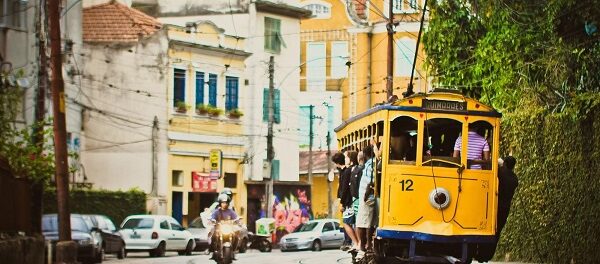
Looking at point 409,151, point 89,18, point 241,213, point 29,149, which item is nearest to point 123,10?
point 89,18

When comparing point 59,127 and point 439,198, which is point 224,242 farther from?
point 439,198

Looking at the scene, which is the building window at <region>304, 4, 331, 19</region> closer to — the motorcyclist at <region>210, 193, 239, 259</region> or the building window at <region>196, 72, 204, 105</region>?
the building window at <region>196, 72, 204, 105</region>

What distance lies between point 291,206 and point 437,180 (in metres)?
45.8

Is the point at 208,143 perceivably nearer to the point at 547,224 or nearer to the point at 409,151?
the point at 547,224

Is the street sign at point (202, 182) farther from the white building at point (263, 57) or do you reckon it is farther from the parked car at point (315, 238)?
the parked car at point (315, 238)

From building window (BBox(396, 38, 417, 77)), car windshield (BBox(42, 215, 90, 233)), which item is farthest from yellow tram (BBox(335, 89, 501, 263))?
building window (BBox(396, 38, 417, 77))

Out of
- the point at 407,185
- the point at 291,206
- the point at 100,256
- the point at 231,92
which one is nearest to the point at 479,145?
the point at 407,185

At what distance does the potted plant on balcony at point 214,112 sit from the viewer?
205 feet

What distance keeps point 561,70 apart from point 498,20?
4.04 meters

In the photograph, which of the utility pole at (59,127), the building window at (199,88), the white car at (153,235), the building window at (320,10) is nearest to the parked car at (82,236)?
the utility pole at (59,127)

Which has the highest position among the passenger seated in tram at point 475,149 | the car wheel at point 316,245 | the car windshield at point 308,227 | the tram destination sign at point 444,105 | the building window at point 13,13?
the building window at point 13,13

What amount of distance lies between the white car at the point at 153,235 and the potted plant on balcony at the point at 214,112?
544 inches

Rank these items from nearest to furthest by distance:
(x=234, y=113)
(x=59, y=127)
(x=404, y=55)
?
(x=59, y=127), (x=234, y=113), (x=404, y=55)

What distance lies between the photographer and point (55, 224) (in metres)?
38.5
